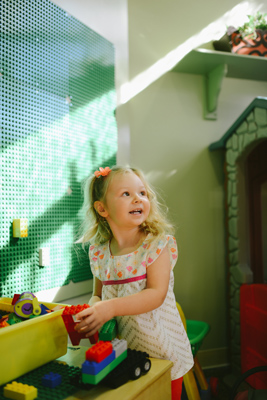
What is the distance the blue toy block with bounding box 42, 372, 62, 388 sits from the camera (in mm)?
906

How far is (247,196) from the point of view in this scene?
8.67ft

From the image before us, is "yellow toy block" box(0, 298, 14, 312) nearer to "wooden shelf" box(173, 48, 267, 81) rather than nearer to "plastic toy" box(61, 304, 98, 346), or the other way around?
"plastic toy" box(61, 304, 98, 346)

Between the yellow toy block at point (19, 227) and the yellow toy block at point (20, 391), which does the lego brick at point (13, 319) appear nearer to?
the yellow toy block at point (20, 391)

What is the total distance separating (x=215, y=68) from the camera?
268 cm

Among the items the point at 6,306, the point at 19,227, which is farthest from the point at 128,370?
the point at 19,227

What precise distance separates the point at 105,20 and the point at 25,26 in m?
0.84

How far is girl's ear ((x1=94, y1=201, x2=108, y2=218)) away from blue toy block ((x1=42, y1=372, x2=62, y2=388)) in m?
0.64

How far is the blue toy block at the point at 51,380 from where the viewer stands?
91 centimetres

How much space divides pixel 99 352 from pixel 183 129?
2167mm

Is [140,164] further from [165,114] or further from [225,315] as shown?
[225,315]

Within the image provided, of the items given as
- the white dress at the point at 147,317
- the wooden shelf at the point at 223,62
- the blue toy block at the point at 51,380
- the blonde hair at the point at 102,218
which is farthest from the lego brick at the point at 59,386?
the wooden shelf at the point at 223,62

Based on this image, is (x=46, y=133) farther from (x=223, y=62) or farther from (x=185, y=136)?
(x=223, y=62)

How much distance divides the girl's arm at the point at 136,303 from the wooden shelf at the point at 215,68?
69.6 inches

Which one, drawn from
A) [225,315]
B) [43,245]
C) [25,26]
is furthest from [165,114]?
[225,315]
